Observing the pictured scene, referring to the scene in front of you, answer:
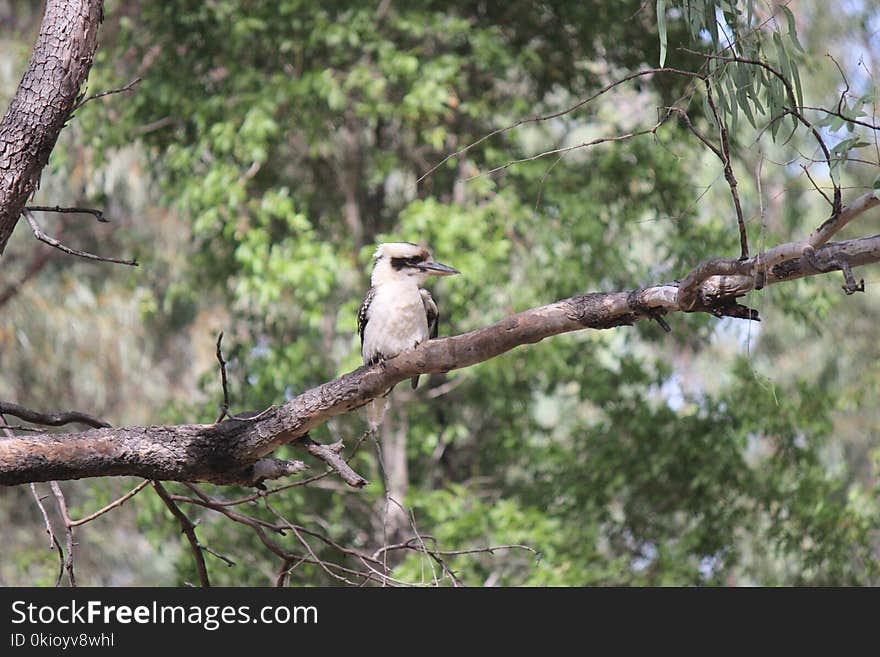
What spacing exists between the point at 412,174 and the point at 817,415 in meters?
2.37

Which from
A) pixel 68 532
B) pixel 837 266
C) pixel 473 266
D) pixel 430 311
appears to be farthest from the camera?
pixel 473 266

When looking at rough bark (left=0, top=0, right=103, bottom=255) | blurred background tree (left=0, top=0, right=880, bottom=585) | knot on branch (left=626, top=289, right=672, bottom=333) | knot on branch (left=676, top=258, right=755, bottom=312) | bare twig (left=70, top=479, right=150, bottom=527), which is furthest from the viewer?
blurred background tree (left=0, top=0, right=880, bottom=585)

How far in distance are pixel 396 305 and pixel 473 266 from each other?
1.48 m

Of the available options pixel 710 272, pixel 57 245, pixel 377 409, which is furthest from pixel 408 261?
pixel 710 272

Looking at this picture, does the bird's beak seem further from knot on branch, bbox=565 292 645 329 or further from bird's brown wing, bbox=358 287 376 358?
knot on branch, bbox=565 292 645 329

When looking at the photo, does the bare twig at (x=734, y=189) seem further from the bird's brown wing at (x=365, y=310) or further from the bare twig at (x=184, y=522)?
the bird's brown wing at (x=365, y=310)

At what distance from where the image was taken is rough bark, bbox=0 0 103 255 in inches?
97.7

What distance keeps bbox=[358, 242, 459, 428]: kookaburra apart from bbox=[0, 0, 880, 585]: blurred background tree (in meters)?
1.30

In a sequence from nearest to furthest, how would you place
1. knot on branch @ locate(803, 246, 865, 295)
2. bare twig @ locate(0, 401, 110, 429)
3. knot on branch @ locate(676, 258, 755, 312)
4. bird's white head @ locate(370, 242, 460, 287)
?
knot on branch @ locate(803, 246, 865, 295) < knot on branch @ locate(676, 258, 755, 312) < bare twig @ locate(0, 401, 110, 429) < bird's white head @ locate(370, 242, 460, 287)

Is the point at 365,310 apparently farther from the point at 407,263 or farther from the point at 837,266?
the point at 837,266

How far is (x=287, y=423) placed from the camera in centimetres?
248

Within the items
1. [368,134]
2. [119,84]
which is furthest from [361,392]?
[368,134]

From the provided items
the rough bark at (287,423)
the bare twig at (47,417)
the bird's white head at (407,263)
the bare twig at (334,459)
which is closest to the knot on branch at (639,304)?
the rough bark at (287,423)

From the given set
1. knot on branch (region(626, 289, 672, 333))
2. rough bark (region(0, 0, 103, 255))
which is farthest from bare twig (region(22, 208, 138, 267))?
knot on branch (region(626, 289, 672, 333))
